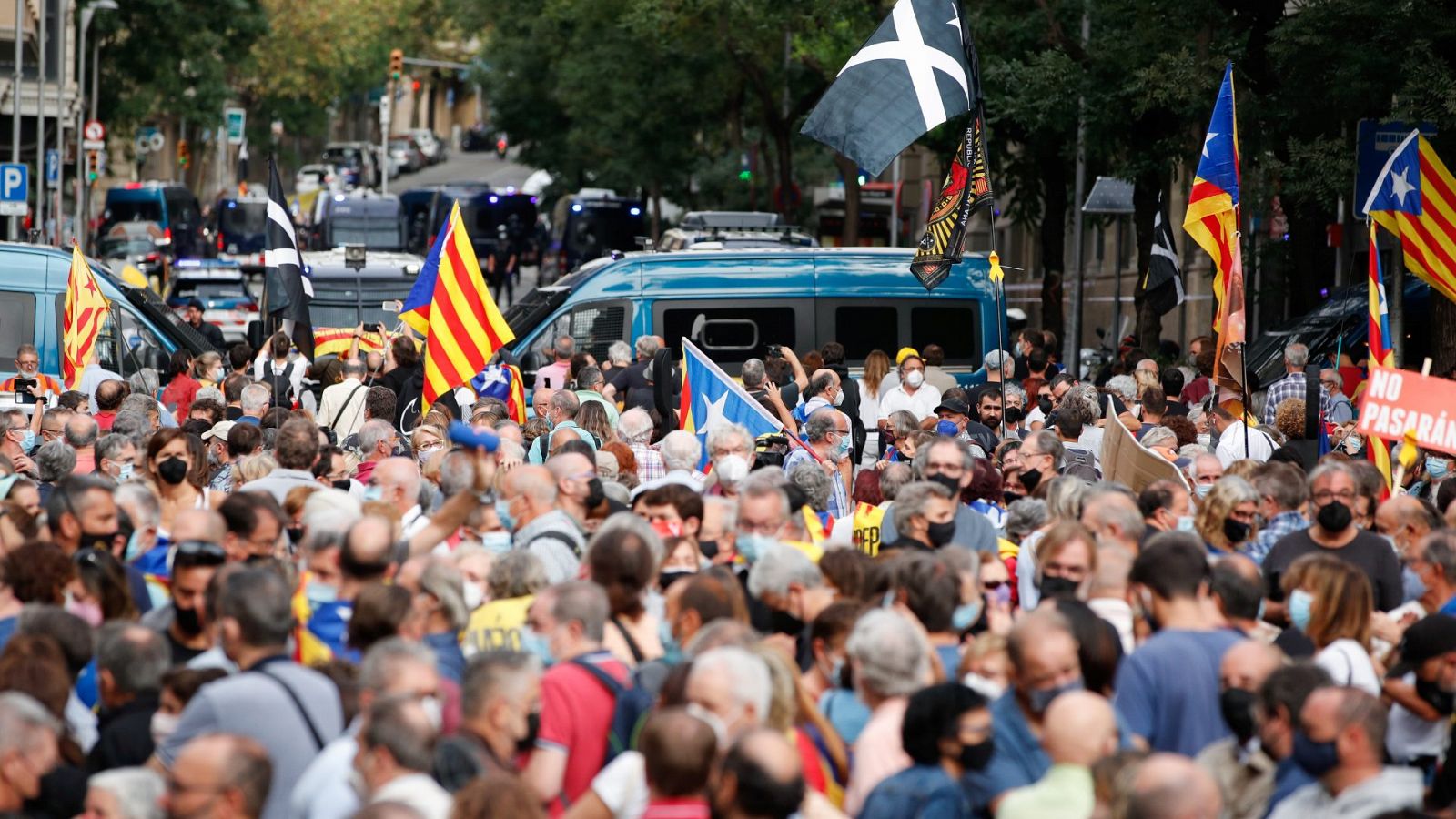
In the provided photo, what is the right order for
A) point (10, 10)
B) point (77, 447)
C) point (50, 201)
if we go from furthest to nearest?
1. point (50, 201)
2. point (10, 10)
3. point (77, 447)

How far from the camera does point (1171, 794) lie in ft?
15.8

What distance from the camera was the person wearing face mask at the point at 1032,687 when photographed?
5.89 m

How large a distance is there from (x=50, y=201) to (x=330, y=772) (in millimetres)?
41905

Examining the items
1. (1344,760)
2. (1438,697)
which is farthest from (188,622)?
(1438,697)

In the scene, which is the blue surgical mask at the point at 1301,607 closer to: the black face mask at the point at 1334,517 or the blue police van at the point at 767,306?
the black face mask at the point at 1334,517

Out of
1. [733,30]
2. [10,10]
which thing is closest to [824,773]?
[733,30]

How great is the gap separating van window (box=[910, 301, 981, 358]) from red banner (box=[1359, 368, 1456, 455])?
419 inches

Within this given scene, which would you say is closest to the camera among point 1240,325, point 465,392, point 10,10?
point 1240,325

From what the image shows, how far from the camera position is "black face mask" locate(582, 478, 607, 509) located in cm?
880

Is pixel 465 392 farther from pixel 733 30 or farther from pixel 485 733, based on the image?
pixel 733 30

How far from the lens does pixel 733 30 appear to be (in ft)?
124

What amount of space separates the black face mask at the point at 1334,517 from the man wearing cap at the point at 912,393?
7.46 m

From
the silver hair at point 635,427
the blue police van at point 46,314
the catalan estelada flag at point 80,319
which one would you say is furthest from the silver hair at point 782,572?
the blue police van at point 46,314

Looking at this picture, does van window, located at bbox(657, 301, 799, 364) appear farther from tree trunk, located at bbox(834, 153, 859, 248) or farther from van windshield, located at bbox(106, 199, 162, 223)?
van windshield, located at bbox(106, 199, 162, 223)
